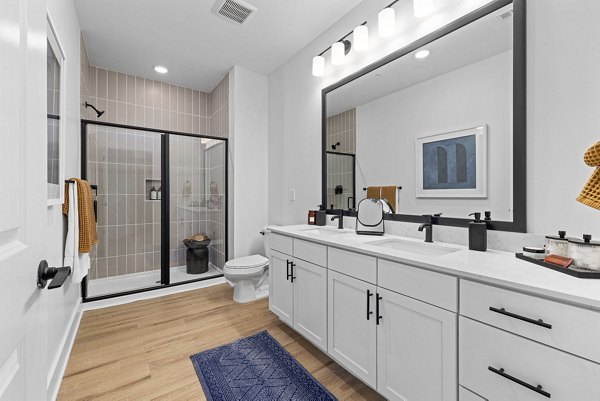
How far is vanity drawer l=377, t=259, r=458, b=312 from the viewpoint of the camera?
3.42ft

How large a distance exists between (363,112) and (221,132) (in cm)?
217

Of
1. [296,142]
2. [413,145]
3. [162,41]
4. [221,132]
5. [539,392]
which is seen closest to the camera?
[539,392]

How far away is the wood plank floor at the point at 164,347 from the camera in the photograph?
1.48m

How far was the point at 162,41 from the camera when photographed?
2666 mm

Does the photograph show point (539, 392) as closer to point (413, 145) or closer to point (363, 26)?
point (413, 145)

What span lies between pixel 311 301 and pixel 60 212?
1.75 m

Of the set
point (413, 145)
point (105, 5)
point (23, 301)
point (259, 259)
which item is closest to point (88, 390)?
point (23, 301)

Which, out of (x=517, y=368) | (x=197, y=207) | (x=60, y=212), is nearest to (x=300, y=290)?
(x=517, y=368)

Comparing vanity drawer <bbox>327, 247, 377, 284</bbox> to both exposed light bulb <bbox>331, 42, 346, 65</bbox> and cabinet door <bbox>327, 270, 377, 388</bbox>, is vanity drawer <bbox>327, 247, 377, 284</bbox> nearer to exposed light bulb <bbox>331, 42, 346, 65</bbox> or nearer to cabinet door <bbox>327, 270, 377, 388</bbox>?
cabinet door <bbox>327, 270, 377, 388</bbox>

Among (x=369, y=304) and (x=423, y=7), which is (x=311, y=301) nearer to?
(x=369, y=304)

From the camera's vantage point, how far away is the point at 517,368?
867 millimetres

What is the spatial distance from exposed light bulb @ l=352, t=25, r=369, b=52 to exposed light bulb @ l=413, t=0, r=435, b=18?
16.4 inches

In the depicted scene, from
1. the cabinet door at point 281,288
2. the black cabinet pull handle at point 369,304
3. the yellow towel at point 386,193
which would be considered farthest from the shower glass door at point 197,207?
the black cabinet pull handle at point 369,304

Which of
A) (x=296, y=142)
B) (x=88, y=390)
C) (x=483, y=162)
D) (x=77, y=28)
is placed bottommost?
(x=88, y=390)
